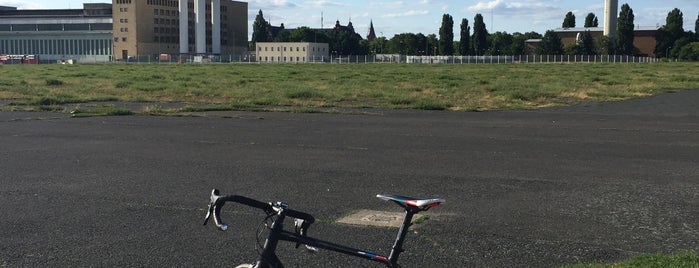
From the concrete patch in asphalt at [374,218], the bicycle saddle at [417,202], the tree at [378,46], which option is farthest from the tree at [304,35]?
the bicycle saddle at [417,202]

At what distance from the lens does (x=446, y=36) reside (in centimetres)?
14300

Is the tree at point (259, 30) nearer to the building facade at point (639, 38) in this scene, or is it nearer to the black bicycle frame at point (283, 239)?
the building facade at point (639, 38)

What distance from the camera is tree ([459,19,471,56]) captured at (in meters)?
142

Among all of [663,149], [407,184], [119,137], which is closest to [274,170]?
[407,184]

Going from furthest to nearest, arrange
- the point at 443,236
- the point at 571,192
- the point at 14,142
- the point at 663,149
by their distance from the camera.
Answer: the point at 14,142
the point at 663,149
the point at 571,192
the point at 443,236

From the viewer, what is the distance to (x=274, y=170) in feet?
33.8

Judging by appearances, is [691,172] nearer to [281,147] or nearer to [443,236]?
[443,236]

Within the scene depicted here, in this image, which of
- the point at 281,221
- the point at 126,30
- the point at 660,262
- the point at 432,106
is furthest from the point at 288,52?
the point at 281,221

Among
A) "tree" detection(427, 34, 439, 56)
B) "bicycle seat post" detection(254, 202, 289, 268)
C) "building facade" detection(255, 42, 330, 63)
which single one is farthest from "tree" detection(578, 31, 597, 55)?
"bicycle seat post" detection(254, 202, 289, 268)

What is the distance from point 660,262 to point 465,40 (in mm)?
141242

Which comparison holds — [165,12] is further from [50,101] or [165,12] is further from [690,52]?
[50,101]

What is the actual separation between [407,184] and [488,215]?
2.09 meters

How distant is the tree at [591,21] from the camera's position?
162 meters

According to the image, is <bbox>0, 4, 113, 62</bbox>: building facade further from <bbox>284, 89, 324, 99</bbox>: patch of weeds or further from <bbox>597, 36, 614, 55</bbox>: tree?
<bbox>284, 89, 324, 99</bbox>: patch of weeds
